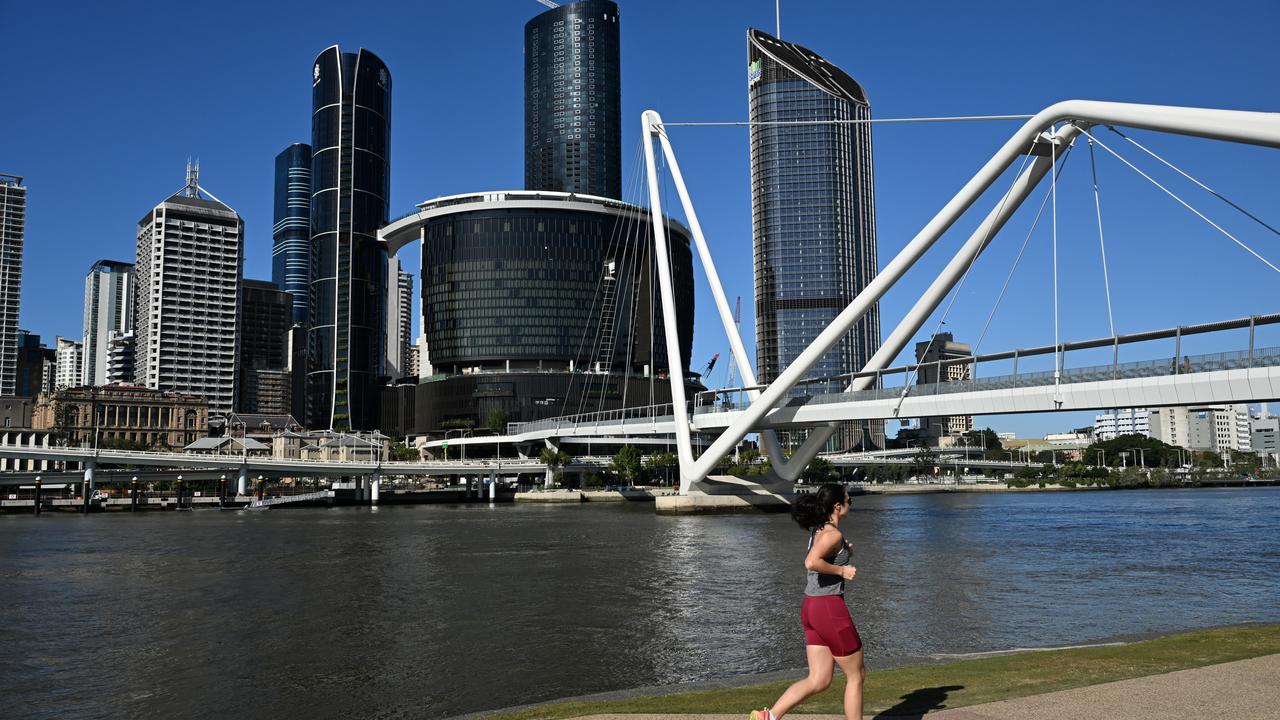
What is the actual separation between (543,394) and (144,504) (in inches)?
3314

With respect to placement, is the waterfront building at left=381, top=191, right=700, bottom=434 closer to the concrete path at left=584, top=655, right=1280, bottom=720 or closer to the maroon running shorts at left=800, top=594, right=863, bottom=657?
the concrete path at left=584, top=655, right=1280, bottom=720

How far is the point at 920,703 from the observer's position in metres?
9.87

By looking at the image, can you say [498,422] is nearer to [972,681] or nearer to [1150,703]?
[972,681]

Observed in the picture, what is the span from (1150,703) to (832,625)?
10.7 feet

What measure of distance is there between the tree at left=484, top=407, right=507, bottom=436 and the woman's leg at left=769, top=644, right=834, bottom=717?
513 feet

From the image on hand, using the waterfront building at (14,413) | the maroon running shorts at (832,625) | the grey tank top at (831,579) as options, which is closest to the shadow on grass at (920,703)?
the maroon running shorts at (832,625)

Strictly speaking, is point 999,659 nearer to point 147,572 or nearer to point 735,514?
point 147,572

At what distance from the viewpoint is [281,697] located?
15.2 m

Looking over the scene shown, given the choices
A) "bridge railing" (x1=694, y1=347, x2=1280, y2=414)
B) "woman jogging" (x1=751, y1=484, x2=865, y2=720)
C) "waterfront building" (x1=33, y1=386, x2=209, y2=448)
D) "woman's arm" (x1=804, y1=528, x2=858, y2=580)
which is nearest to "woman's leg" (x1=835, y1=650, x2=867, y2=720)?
"woman jogging" (x1=751, y1=484, x2=865, y2=720)

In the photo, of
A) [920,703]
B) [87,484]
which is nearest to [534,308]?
[87,484]

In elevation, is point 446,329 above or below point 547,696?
above

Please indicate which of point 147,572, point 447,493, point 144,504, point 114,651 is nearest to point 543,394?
point 447,493

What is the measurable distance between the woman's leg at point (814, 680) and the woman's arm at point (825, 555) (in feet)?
2.31

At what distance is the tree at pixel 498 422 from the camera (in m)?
164
